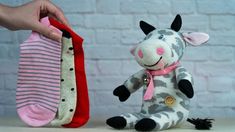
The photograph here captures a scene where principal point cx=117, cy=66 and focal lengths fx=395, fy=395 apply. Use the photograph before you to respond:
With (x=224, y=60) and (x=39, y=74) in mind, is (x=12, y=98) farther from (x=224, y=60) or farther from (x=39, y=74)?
(x=224, y=60)

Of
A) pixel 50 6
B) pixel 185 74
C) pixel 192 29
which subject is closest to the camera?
pixel 185 74

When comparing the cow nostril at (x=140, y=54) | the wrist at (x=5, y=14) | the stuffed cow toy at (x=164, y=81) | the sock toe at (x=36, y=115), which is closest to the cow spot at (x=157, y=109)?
the stuffed cow toy at (x=164, y=81)

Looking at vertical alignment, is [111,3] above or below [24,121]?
above

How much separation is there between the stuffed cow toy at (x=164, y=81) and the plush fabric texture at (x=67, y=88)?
0.30ft

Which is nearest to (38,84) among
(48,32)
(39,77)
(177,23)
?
(39,77)

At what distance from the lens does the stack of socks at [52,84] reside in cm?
89

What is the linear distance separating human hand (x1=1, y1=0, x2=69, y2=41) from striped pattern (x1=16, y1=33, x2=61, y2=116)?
3cm

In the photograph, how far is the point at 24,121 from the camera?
2.93 feet

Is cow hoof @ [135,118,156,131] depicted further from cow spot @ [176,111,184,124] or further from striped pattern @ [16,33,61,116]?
striped pattern @ [16,33,61,116]

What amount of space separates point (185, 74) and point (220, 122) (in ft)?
0.78

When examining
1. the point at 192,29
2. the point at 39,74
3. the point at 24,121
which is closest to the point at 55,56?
the point at 39,74

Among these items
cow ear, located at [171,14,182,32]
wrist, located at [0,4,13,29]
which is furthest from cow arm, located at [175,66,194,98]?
wrist, located at [0,4,13,29]

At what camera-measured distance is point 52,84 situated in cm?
89

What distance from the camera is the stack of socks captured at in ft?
2.91
